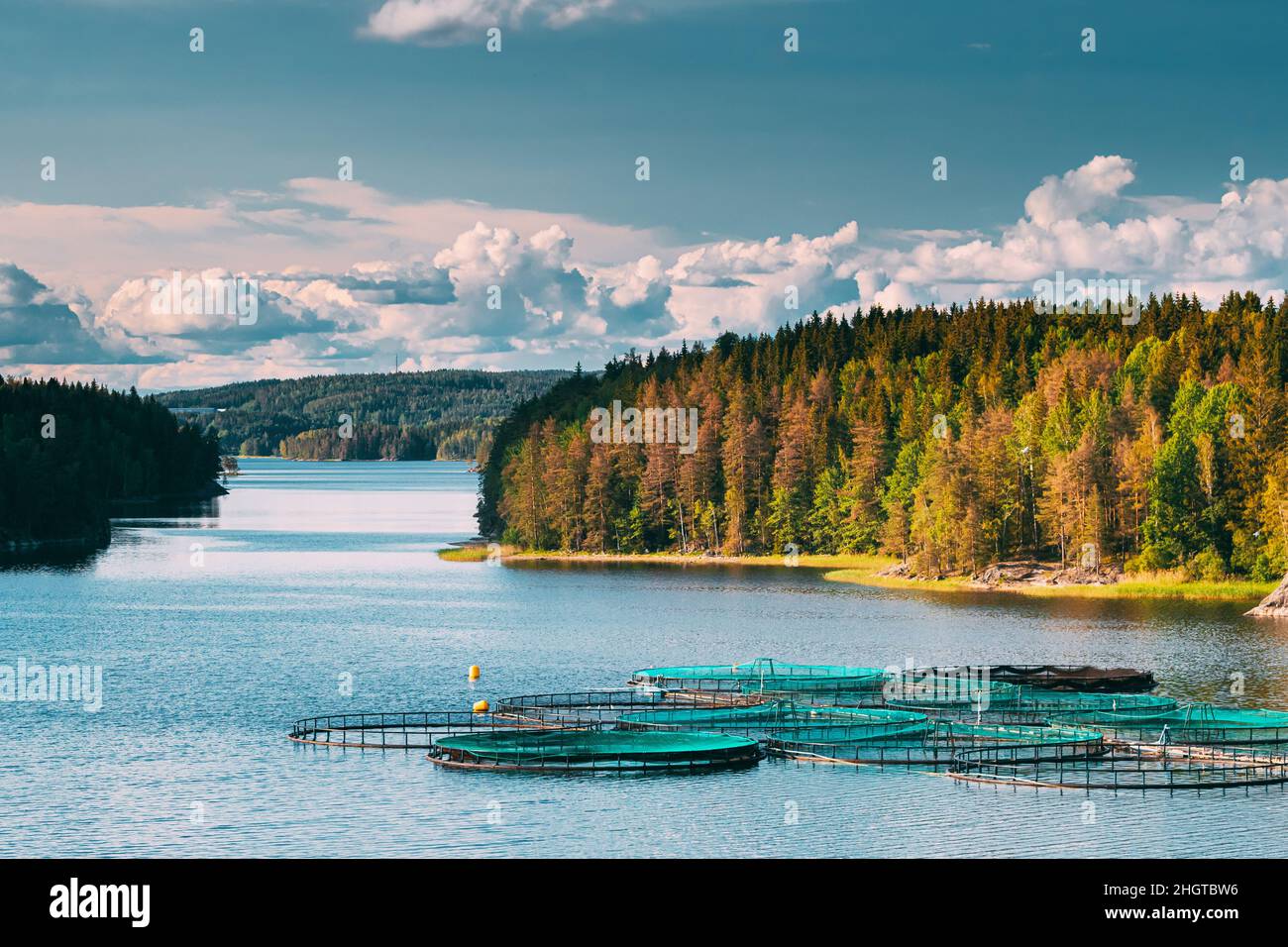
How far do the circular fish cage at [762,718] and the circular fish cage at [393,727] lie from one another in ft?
21.7

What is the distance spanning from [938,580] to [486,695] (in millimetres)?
76419

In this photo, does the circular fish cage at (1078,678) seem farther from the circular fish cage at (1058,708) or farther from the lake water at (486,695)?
the lake water at (486,695)

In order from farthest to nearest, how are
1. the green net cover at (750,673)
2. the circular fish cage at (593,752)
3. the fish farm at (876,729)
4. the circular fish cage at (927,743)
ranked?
the green net cover at (750,673), the circular fish cage at (927,743), the circular fish cage at (593,752), the fish farm at (876,729)

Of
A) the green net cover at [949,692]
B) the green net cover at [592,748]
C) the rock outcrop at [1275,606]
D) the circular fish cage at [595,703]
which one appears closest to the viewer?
the green net cover at [592,748]

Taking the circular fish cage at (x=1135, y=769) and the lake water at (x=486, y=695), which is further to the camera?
the circular fish cage at (x=1135, y=769)

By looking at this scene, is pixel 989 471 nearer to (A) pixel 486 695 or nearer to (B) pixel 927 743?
(A) pixel 486 695

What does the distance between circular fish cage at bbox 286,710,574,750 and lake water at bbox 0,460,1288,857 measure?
1505 mm

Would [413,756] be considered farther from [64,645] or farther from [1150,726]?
[64,645]

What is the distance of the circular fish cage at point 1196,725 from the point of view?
2704 inches

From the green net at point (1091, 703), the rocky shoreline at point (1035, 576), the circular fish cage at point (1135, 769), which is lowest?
the circular fish cage at point (1135, 769)

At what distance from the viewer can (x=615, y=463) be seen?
196000mm

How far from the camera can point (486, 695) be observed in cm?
8262

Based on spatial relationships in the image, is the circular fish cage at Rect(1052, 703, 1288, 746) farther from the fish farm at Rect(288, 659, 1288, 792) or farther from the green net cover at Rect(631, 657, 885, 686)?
the green net cover at Rect(631, 657, 885, 686)

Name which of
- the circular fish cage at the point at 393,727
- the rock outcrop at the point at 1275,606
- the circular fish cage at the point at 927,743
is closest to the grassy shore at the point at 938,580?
the rock outcrop at the point at 1275,606
